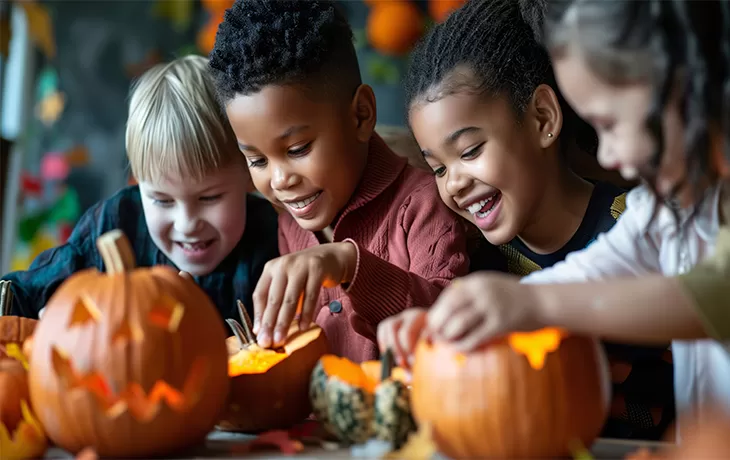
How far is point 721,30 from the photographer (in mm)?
856

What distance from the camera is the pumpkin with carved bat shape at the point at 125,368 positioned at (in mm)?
871

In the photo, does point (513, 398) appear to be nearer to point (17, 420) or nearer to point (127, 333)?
point (127, 333)

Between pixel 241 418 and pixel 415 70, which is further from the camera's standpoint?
pixel 415 70

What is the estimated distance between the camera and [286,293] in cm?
113

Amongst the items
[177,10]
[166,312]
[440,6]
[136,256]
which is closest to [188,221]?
[136,256]

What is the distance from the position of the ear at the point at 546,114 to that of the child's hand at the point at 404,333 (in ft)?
2.08

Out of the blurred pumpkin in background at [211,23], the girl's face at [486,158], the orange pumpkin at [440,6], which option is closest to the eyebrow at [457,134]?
the girl's face at [486,158]

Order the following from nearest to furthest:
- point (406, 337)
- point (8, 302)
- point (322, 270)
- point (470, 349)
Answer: point (470, 349) → point (406, 337) → point (322, 270) → point (8, 302)

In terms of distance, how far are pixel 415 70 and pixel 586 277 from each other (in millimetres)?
673

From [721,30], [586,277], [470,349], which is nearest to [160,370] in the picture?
[470,349]

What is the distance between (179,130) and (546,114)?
0.75 meters

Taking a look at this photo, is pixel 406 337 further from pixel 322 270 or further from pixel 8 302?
pixel 8 302

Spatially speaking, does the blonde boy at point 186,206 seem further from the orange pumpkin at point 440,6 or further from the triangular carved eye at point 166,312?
the orange pumpkin at point 440,6

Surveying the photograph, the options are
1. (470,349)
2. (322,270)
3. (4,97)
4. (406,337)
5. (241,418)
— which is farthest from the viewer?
(4,97)
